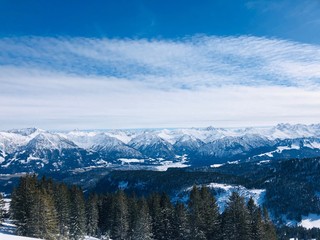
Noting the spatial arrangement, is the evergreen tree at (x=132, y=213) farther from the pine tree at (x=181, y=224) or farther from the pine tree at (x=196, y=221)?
the pine tree at (x=196, y=221)

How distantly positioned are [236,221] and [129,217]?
28.6m

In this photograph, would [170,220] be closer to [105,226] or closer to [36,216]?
[105,226]

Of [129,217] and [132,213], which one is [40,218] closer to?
[129,217]

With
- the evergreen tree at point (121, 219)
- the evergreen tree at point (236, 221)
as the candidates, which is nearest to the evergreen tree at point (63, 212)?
the evergreen tree at point (121, 219)

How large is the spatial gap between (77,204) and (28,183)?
1580 centimetres

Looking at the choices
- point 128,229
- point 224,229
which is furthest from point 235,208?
point 128,229

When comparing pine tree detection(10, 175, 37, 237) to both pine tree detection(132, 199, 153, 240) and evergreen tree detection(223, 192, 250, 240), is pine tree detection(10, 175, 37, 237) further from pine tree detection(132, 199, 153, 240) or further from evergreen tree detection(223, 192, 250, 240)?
evergreen tree detection(223, 192, 250, 240)

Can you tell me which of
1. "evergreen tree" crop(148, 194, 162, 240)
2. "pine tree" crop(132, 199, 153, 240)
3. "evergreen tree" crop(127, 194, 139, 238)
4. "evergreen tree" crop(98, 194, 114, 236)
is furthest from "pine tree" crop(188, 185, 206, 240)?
"evergreen tree" crop(98, 194, 114, 236)

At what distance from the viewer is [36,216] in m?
68.8

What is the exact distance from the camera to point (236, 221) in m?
80.2

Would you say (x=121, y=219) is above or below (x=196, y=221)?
below

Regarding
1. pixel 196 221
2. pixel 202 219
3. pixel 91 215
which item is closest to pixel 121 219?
pixel 91 215

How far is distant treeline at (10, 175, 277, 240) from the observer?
71.1m

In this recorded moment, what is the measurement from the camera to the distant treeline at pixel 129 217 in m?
71.1
